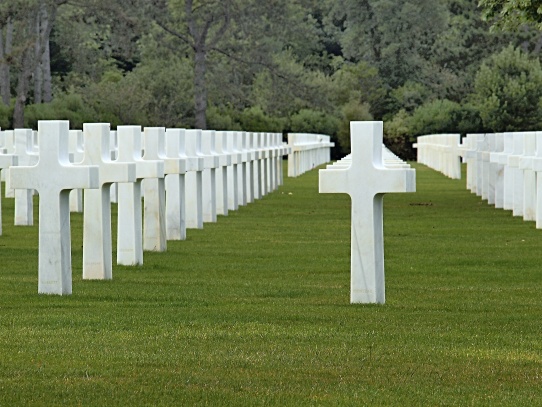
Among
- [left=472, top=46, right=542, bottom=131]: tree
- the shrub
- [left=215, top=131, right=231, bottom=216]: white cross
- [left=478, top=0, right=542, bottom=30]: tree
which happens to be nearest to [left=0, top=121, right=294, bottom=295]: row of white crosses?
[left=215, top=131, right=231, bottom=216]: white cross

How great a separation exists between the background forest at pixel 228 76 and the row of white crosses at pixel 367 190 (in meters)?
42.2

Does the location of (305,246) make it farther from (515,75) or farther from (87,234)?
(515,75)

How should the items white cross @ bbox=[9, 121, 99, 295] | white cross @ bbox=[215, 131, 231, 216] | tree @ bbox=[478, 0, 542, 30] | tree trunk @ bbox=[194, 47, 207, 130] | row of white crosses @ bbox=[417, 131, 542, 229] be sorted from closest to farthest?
white cross @ bbox=[9, 121, 99, 295]
row of white crosses @ bbox=[417, 131, 542, 229]
tree @ bbox=[478, 0, 542, 30]
white cross @ bbox=[215, 131, 231, 216]
tree trunk @ bbox=[194, 47, 207, 130]

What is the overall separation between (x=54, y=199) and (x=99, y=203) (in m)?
1.34

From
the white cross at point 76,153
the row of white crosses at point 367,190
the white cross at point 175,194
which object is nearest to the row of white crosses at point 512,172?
the white cross at point 175,194

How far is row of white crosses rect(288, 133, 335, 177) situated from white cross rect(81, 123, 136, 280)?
108ft

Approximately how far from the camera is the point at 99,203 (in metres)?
12.5

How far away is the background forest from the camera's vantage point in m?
61.5

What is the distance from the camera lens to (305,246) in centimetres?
1734

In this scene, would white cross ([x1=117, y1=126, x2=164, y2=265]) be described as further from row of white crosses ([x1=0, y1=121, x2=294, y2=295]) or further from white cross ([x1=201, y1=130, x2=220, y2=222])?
white cross ([x1=201, y1=130, x2=220, y2=222])

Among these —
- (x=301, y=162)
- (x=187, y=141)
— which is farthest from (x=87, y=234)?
(x=301, y=162)

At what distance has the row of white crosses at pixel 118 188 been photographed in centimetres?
1118

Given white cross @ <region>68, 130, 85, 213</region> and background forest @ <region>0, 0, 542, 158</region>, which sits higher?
background forest @ <region>0, 0, 542, 158</region>

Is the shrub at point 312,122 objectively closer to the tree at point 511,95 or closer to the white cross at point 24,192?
the tree at point 511,95
